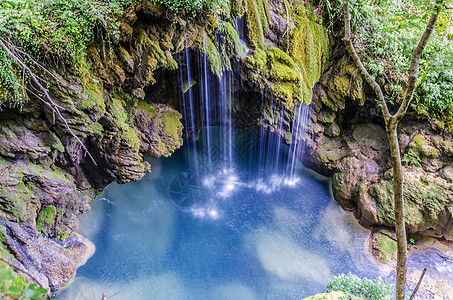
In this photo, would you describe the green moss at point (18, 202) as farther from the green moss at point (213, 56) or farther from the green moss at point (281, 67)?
the green moss at point (281, 67)

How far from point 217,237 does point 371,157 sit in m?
5.65

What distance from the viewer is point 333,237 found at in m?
7.85

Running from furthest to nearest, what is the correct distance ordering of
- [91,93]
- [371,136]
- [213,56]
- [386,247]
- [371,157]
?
[371,136] → [371,157] → [386,247] → [213,56] → [91,93]

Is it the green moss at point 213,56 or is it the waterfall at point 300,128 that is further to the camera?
the waterfall at point 300,128

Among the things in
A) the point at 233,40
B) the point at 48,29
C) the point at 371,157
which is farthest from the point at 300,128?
the point at 48,29

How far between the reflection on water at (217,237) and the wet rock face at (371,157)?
816mm

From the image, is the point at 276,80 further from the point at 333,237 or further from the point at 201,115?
the point at 333,237

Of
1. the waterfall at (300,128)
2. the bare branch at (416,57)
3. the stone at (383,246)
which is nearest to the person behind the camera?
the bare branch at (416,57)

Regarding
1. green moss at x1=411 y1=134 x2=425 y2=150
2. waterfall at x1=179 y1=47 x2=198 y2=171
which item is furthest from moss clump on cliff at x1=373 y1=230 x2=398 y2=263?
waterfall at x1=179 y1=47 x2=198 y2=171

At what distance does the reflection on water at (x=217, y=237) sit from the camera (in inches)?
242

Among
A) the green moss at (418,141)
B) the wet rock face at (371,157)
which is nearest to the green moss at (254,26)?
the wet rock face at (371,157)

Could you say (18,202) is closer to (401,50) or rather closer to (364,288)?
(364,288)

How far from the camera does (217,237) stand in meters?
7.48

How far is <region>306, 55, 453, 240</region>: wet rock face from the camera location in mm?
7688
